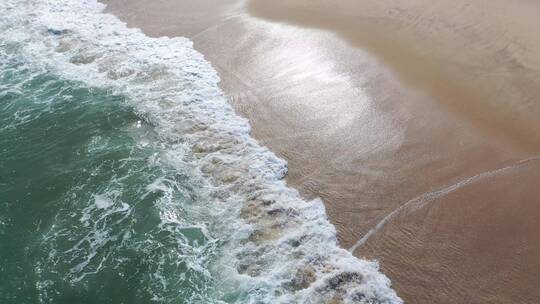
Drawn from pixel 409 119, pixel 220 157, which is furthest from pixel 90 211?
pixel 409 119

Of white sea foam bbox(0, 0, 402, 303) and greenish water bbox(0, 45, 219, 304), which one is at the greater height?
white sea foam bbox(0, 0, 402, 303)

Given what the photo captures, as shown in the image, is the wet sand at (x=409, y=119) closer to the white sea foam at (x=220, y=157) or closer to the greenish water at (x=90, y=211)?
the white sea foam at (x=220, y=157)

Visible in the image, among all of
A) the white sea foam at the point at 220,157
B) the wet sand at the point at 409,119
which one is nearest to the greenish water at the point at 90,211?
the white sea foam at the point at 220,157

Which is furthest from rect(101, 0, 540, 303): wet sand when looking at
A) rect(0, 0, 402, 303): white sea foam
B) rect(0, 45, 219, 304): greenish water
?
rect(0, 45, 219, 304): greenish water

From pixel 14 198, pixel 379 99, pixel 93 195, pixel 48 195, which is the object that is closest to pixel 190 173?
pixel 93 195

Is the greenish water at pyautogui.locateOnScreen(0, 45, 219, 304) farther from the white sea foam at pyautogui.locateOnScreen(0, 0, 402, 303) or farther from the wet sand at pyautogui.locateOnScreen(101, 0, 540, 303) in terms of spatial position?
the wet sand at pyautogui.locateOnScreen(101, 0, 540, 303)

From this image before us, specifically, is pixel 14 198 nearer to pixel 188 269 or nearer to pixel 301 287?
pixel 188 269
